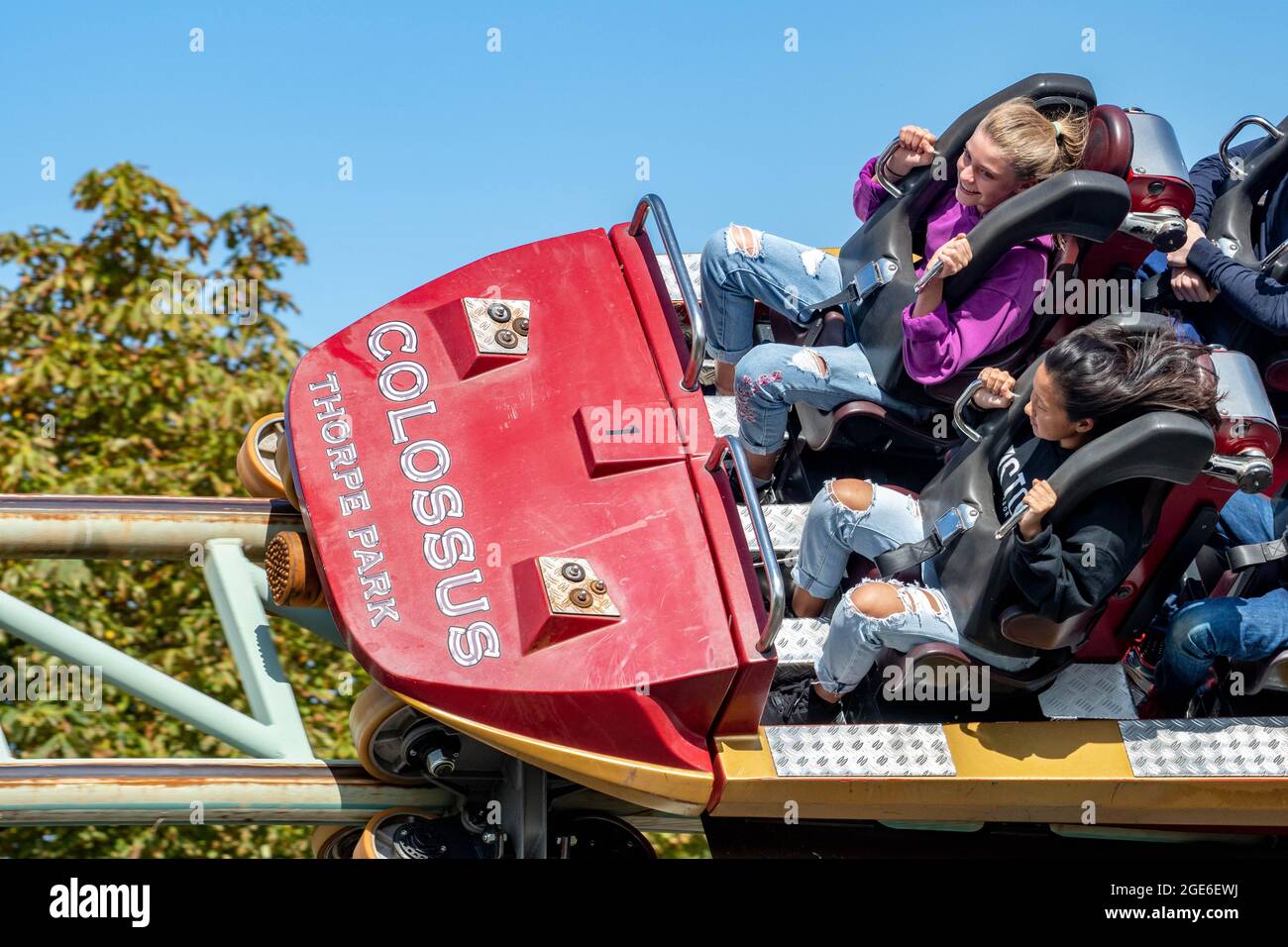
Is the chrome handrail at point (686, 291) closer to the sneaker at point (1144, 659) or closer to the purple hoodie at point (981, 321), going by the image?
the purple hoodie at point (981, 321)

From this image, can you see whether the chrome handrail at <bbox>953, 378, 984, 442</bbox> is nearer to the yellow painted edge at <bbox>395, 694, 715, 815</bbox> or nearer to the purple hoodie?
the purple hoodie

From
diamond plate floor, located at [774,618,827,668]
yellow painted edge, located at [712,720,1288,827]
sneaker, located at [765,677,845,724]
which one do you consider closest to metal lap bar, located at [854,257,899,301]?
diamond plate floor, located at [774,618,827,668]

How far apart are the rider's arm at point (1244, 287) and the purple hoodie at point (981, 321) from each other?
43cm

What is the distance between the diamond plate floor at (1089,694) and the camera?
10.7 ft

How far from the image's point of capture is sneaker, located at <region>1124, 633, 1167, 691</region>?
11.3 feet

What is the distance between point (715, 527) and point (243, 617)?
1.08 metres

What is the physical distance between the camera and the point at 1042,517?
2.88 m

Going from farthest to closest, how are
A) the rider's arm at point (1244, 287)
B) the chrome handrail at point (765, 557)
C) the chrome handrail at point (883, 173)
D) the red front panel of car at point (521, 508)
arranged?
the chrome handrail at point (883, 173)
the rider's arm at point (1244, 287)
the red front panel of car at point (521, 508)
the chrome handrail at point (765, 557)

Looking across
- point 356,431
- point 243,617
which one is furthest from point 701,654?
point 243,617

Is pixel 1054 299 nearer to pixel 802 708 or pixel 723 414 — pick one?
pixel 723 414

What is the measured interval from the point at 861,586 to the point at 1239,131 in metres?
1.74

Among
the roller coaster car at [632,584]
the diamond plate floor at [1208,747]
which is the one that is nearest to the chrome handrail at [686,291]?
the roller coaster car at [632,584]

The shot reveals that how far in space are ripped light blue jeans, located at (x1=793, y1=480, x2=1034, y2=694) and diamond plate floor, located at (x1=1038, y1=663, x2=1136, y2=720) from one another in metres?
0.21
